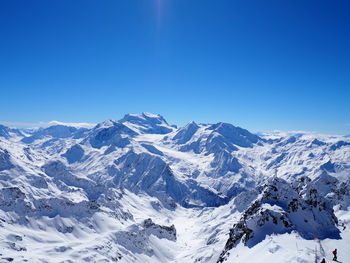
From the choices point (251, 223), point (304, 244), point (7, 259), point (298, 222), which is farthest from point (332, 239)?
point (7, 259)

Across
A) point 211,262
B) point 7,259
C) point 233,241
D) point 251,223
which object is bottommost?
point 7,259

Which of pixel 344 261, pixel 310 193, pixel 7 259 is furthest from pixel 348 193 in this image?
pixel 7 259

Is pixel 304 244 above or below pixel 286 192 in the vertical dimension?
below

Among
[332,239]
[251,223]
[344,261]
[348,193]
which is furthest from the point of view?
[348,193]

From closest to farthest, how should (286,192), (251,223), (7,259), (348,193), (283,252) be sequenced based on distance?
(283,252) → (251,223) → (286,192) → (348,193) → (7,259)

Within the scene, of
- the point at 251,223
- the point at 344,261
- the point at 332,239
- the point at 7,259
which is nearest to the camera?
the point at 344,261

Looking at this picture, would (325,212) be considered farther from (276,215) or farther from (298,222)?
(276,215)

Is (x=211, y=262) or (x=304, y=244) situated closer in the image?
(x=304, y=244)

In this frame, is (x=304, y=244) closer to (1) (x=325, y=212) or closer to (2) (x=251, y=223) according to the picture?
(2) (x=251, y=223)

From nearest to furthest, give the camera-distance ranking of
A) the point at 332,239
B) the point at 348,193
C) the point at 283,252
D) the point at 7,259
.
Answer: the point at 283,252
the point at 332,239
the point at 348,193
the point at 7,259
